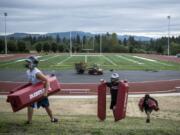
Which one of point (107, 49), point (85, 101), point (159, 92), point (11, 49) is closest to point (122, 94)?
point (85, 101)

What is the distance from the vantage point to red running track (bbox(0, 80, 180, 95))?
27.8 metres

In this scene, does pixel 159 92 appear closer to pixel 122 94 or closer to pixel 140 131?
pixel 122 94

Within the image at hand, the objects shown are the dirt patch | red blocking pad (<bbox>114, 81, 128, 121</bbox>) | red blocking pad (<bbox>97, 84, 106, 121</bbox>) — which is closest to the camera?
red blocking pad (<bbox>114, 81, 128, 121</bbox>)

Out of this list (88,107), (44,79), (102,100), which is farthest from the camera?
(88,107)

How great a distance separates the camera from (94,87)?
29.5 m

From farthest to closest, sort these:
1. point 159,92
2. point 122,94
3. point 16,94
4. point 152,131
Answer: point 159,92, point 122,94, point 16,94, point 152,131

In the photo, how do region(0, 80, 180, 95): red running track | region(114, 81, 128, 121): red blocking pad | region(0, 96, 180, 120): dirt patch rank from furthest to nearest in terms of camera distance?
region(0, 80, 180, 95): red running track < region(0, 96, 180, 120): dirt patch < region(114, 81, 128, 121): red blocking pad

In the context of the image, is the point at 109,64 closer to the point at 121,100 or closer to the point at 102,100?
the point at 102,100

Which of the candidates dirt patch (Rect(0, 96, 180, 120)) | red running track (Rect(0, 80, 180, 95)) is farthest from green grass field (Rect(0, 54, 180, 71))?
dirt patch (Rect(0, 96, 180, 120))

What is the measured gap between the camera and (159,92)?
27.9 m

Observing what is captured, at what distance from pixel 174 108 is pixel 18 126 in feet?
45.2

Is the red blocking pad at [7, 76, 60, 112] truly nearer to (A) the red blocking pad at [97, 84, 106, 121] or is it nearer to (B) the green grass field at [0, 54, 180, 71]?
(A) the red blocking pad at [97, 84, 106, 121]

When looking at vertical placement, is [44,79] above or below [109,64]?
above

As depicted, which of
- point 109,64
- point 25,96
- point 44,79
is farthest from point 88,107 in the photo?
point 109,64
